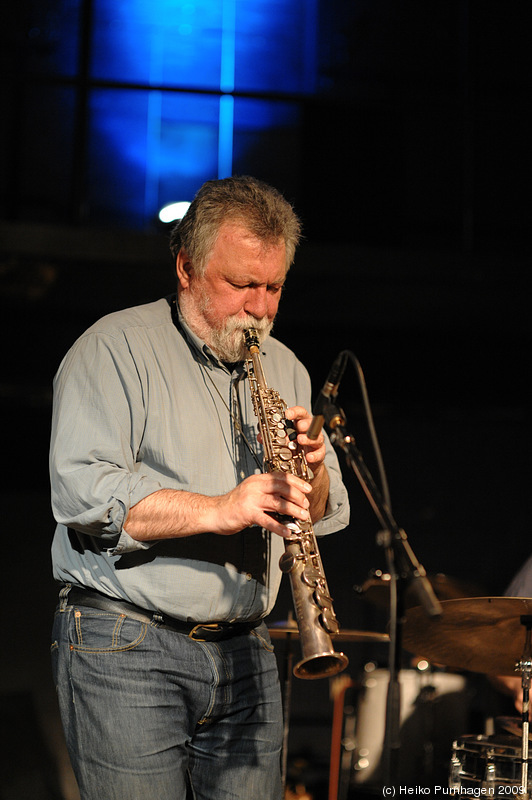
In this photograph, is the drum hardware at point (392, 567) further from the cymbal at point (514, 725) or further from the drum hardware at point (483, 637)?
the cymbal at point (514, 725)

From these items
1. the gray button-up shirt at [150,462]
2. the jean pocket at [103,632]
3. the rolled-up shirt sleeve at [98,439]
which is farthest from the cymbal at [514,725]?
the rolled-up shirt sleeve at [98,439]

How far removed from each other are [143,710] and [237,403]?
83 centimetres

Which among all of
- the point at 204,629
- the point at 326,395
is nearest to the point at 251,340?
the point at 326,395

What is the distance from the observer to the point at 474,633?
9.29ft

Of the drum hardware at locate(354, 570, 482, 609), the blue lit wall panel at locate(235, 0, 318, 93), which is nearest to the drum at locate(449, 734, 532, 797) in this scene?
the drum hardware at locate(354, 570, 482, 609)

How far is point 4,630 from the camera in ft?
17.1

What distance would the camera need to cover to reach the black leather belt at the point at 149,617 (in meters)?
2.04

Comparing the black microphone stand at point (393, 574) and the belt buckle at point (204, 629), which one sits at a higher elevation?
the black microphone stand at point (393, 574)

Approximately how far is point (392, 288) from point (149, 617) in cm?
379

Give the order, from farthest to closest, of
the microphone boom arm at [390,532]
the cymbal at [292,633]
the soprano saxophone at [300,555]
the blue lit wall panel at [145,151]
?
the blue lit wall panel at [145,151]
the cymbal at [292,633]
the soprano saxophone at [300,555]
the microphone boom arm at [390,532]

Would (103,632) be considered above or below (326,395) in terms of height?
below

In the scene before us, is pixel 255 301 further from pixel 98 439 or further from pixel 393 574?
pixel 393 574

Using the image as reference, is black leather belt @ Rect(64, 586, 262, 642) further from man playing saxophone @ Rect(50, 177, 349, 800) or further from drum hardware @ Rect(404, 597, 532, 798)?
drum hardware @ Rect(404, 597, 532, 798)

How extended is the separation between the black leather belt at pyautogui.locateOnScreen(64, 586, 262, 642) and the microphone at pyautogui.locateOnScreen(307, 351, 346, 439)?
1.86 ft
